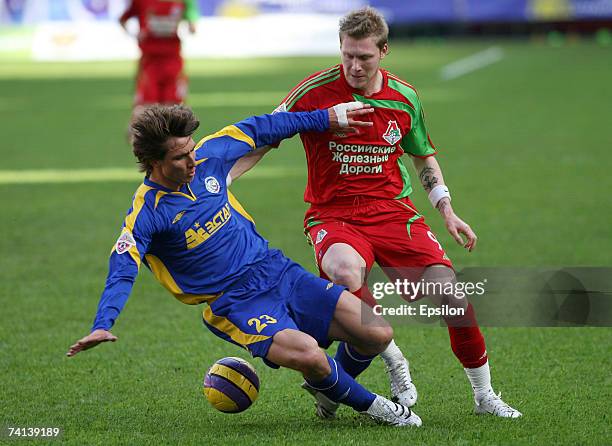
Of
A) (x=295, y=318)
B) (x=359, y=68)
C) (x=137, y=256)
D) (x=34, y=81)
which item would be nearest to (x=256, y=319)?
(x=295, y=318)

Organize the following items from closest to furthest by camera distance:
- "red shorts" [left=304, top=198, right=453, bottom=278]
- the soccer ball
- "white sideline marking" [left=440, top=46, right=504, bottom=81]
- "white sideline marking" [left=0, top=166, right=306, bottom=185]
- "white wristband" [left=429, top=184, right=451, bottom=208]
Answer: the soccer ball
"red shorts" [left=304, top=198, right=453, bottom=278]
"white wristband" [left=429, top=184, right=451, bottom=208]
"white sideline marking" [left=0, top=166, right=306, bottom=185]
"white sideline marking" [left=440, top=46, right=504, bottom=81]

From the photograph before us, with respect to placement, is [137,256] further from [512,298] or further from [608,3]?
[608,3]

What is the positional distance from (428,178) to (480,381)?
1209 mm

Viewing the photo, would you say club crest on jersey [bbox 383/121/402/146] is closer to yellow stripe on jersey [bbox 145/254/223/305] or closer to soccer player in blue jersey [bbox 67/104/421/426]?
soccer player in blue jersey [bbox 67/104/421/426]

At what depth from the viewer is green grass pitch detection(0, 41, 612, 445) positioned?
19.5 ft

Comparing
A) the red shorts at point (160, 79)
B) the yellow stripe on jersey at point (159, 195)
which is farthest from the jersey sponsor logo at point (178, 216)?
the red shorts at point (160, 79)

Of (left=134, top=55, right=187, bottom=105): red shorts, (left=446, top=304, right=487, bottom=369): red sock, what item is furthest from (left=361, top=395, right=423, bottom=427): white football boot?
(left=134, top=55, right=187, bottom=105): red shorts

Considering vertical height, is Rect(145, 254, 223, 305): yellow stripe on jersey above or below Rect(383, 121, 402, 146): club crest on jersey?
below

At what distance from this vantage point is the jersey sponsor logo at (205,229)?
19.0 feet

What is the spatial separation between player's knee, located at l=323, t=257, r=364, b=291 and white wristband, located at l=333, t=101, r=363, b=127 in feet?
2.40

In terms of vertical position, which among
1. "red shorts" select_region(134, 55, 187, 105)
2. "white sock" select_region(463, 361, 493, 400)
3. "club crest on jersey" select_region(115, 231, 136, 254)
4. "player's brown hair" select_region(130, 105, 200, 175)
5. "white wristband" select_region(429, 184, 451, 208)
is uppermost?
"player's brown hair" select_region(130, 105, 200, 175)

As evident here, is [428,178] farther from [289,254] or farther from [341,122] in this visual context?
[289,254]

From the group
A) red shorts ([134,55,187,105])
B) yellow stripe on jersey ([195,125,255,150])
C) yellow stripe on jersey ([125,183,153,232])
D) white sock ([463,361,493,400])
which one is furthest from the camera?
red shorts ([134,55,187,105])

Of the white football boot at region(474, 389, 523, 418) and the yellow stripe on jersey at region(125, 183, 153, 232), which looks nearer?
the yellow stripe on jersey at region(125, 183, 153, 232)
